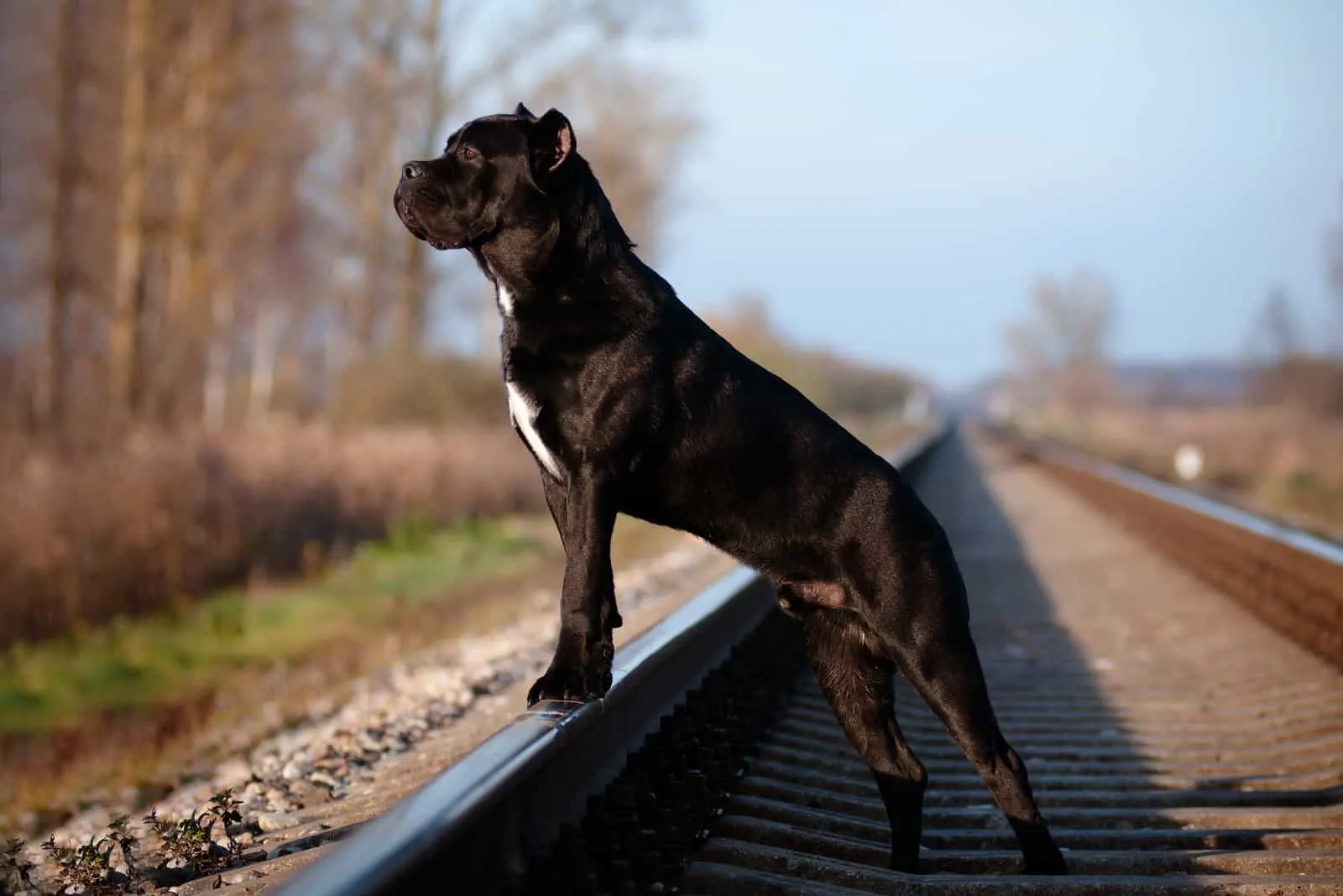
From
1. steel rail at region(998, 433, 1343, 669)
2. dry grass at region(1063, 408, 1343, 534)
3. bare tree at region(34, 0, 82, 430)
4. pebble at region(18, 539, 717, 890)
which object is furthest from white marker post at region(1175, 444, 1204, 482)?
pebble at region(18, 539, 717, 890)

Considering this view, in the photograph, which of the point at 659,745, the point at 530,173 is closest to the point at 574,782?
the point at 659,745

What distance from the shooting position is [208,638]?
11547mm

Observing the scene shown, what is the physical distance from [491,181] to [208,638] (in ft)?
28.6

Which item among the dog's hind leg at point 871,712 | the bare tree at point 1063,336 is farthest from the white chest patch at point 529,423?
the bare tree at point 1063,336

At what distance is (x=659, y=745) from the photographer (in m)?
3.81

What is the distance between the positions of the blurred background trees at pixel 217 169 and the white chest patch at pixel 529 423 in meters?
14.5

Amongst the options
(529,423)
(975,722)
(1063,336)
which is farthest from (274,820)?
(1063,336)

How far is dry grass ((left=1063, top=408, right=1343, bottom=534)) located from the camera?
67.4 ft

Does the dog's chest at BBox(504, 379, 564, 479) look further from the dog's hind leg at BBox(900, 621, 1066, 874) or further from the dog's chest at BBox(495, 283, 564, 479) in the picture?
the dog's hind leg at BBox(900, 621, 1066, 874)

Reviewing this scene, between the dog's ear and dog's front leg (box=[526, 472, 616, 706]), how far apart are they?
2.65 feet

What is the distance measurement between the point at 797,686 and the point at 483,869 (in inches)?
146

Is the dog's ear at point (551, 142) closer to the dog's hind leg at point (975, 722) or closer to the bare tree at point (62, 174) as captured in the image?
the dog's hind leg at point (975, 722)

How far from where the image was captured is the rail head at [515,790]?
2.21m

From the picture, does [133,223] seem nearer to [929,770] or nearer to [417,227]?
[929,770]
